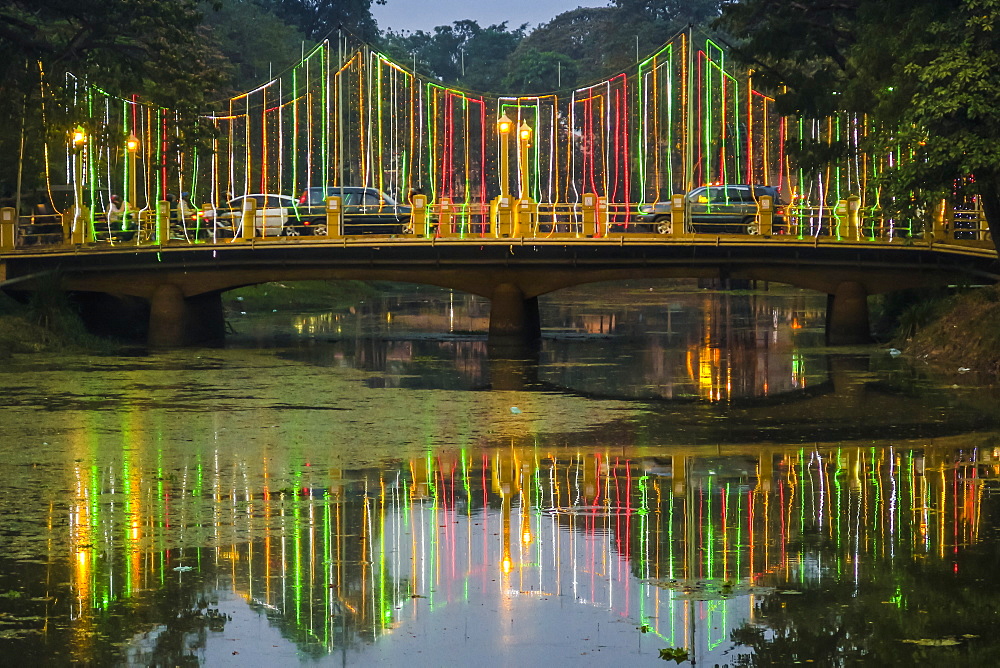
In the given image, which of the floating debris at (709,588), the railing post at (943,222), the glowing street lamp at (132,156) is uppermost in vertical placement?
the glowing street lamp at (132,156)

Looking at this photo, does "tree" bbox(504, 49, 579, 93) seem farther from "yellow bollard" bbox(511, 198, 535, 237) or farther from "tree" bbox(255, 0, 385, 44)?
"yellow bollard" bbox(511, 198, 535, 237)

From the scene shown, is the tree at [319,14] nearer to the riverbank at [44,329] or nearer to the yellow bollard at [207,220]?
the yellow bollard at [207,220]

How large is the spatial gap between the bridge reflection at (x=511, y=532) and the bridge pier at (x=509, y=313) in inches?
694

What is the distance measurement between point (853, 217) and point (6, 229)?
19.1 m

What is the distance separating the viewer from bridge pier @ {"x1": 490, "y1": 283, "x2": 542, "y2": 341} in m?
37.1

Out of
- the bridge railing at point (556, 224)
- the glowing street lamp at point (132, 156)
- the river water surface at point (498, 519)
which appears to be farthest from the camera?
the glowing street lamp at point (132, 156)

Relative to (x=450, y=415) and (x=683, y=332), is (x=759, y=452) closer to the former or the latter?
(x=450, y=415)

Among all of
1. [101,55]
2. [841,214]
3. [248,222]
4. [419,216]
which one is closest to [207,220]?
[248,222]

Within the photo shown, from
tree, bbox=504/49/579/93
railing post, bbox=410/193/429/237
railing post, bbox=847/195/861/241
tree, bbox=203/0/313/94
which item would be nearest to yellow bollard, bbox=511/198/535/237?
railing post, bbox=410/193/429/237

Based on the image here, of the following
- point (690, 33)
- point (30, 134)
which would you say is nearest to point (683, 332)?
point (690, 33)

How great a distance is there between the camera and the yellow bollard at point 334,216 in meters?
37.5

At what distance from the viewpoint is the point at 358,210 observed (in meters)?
43.2

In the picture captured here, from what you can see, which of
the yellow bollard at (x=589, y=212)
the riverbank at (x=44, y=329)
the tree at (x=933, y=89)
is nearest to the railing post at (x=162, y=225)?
the riverbank at (x=44, y=329)

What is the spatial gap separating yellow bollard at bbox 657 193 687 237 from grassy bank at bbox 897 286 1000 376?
5.26 m
